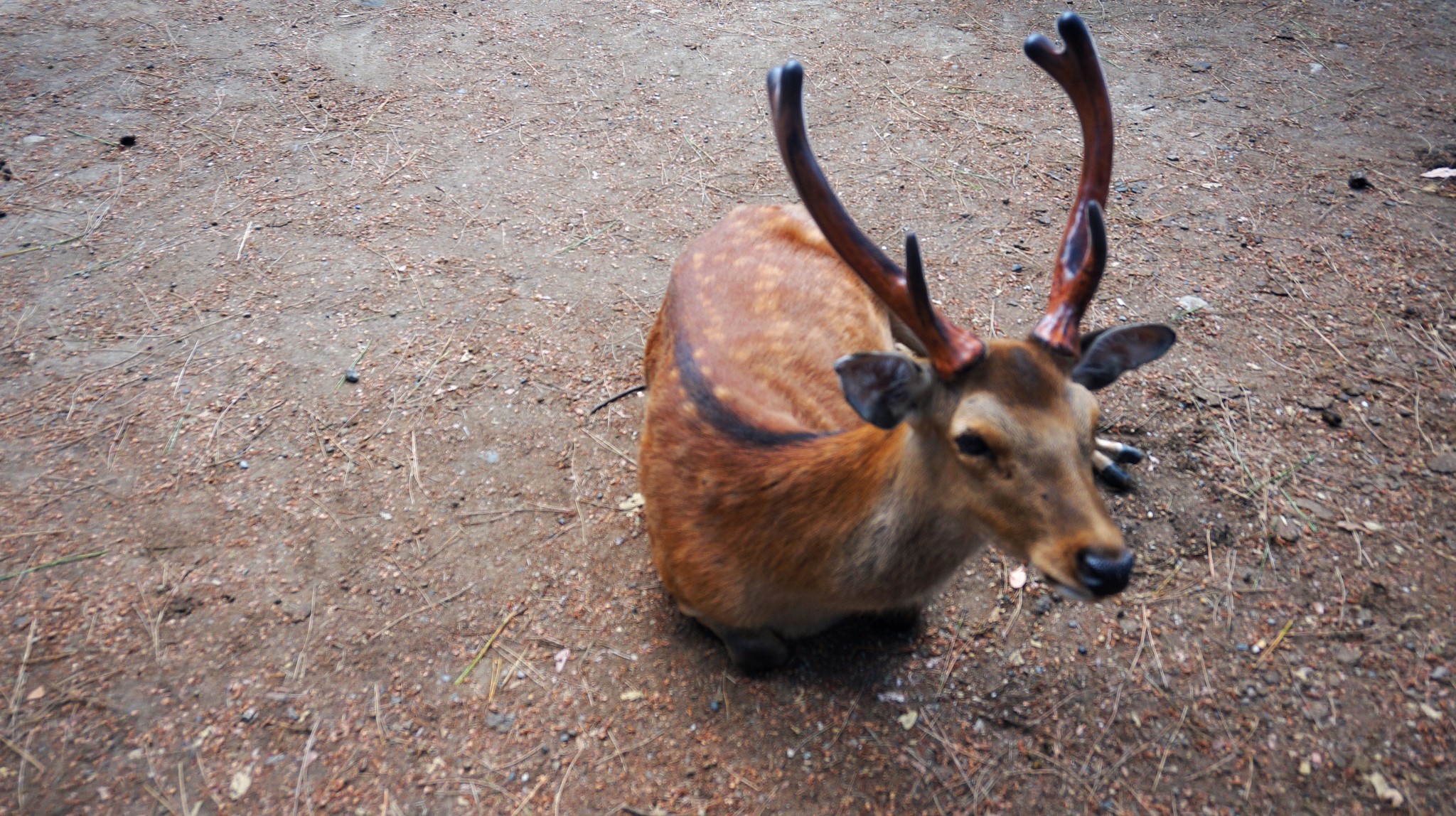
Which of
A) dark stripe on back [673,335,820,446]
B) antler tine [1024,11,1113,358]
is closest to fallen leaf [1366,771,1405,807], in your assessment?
antler tine [1024,11,1113,358]

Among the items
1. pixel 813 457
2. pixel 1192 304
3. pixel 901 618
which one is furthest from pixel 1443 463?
pixel 813 457

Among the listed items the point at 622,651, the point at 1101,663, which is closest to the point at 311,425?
the point at 622,651

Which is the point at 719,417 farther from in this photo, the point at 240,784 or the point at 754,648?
the point at 240,784

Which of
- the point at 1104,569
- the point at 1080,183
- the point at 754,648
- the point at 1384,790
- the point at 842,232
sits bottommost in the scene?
the point at 754,648

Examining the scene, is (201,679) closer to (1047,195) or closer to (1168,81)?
(1047,195)

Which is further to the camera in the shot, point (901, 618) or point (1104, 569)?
point (901, 618)

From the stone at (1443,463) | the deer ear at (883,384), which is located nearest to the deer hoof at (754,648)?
the deer ear at (883,384)

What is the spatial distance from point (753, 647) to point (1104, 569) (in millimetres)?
1245

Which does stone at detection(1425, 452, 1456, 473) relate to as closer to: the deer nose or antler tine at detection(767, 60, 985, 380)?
the deer nose

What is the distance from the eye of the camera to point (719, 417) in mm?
2861

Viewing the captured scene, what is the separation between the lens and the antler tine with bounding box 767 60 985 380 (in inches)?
89.8

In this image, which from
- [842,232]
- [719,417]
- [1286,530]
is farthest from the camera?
[1286,530]

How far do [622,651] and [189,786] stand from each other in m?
1.40

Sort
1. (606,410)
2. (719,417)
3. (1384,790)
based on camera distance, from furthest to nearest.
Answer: (606,410) < (719,417) < (1384,790)
